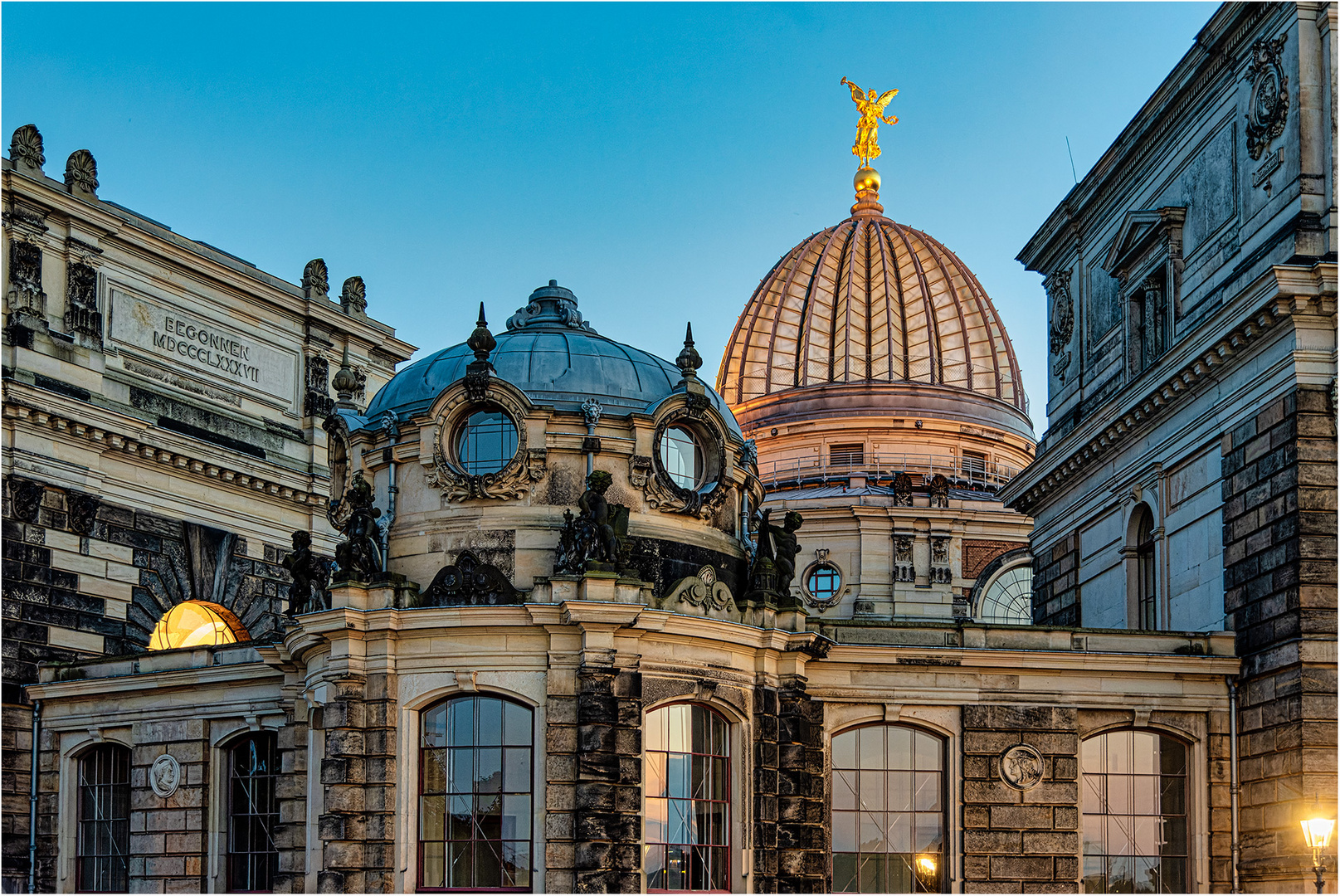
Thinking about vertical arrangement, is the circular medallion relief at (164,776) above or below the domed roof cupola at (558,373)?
below

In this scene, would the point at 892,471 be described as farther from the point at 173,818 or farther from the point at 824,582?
the point at 173,818

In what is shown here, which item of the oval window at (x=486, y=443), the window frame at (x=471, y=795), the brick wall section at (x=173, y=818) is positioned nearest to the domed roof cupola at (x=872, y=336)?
the brick wall section at (x=173, y=818)

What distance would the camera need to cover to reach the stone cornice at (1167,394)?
1401 inches

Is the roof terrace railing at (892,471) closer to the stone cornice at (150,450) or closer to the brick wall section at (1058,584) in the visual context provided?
the brick wall section at (1058,584)

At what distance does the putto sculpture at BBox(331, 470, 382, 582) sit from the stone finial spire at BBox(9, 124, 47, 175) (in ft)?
57.8

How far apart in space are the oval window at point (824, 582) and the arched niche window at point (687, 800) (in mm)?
37314

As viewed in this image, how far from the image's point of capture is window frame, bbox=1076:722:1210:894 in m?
37.8

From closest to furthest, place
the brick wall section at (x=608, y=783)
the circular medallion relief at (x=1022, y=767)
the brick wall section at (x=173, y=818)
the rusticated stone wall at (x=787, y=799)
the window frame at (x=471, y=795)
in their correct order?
the brick wall section at (x=608, y=783), the window frame at (x=471, y=795), the rusticated stone wall at (x=787, y=799), the circular medallion relief at (x=1022, y=767), the brick wall section at (x=173, y=818)

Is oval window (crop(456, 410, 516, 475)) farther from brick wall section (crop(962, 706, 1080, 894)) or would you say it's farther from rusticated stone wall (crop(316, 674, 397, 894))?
brick wall section (crop(962, 706, 1080, 894))

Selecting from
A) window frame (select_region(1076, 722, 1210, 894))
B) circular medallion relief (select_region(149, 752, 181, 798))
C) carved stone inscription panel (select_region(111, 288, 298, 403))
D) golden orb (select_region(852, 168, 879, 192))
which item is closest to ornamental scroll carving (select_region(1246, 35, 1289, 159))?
window frame (select_region(1076, 722, 1210, 894))

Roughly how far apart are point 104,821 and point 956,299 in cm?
5442

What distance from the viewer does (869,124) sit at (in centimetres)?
9594

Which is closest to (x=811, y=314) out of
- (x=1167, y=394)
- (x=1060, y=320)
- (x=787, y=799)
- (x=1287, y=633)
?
(x=1060, y=320)

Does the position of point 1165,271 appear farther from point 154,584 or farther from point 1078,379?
point 154,584
